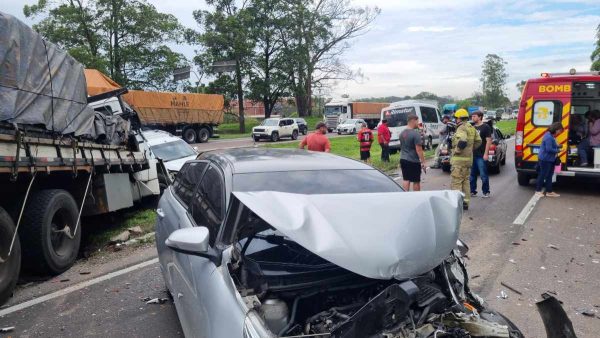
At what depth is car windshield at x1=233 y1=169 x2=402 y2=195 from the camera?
3391 mm

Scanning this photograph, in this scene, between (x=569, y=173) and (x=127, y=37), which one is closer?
(x=569, y=173)

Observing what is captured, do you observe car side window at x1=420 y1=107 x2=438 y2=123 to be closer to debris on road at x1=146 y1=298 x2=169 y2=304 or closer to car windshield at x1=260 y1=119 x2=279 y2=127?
car windshield at x1=260 y1=119 x2=279 y2=127

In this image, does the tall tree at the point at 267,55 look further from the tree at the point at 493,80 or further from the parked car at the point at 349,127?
the tree at the point at 493,80

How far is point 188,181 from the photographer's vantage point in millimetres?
4461

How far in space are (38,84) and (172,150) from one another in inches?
253

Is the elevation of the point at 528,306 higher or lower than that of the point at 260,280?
Result: lower

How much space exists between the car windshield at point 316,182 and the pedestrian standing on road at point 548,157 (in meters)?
6.70

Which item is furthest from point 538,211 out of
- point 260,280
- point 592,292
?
point 260,280

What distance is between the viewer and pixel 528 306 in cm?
431

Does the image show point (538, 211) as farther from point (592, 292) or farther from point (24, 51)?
point (24, 51)

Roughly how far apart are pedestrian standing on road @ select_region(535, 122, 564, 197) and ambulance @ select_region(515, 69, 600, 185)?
0.37 m

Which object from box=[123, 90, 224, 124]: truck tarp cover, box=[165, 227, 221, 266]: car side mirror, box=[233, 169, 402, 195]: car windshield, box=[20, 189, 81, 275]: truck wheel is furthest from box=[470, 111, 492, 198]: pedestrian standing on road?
box=[123, 90, 224, 124]: truck tarp cover

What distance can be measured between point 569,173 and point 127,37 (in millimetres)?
38232

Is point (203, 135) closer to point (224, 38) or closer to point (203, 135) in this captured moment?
point (203, 135)
